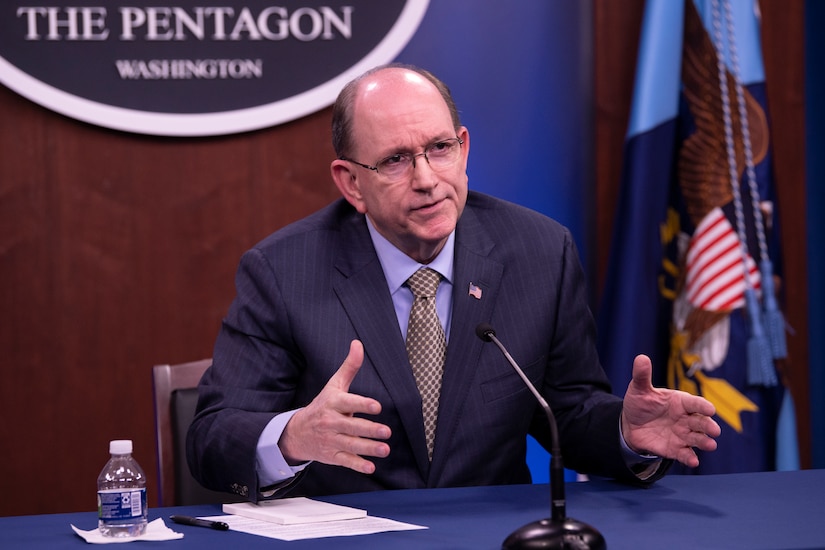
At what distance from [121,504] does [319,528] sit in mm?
304

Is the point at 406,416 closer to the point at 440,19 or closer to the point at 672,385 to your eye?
the point at 672,385

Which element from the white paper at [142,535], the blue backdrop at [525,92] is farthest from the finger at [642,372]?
the blue backdrop at [525,92]

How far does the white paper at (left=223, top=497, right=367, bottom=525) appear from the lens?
1681mm

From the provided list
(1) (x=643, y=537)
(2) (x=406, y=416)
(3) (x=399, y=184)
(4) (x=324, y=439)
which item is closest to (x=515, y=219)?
(3) (x=399, y=184)

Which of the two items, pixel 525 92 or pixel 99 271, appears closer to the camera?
pixel 99 271

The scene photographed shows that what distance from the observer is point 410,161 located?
222cm

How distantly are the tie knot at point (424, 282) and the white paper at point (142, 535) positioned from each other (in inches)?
32.6

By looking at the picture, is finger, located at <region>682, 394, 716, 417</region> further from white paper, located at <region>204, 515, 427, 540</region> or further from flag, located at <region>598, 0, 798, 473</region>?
flag, located at <region>598, 0, 798, 473</region>

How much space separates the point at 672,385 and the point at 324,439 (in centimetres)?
180

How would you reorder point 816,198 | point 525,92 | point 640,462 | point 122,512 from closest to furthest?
point 122,512 → point 640,462 → point 525,92 → point 816,198

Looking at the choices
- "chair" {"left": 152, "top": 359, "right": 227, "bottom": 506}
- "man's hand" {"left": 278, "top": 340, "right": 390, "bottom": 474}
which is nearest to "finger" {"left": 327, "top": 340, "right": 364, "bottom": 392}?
"man's hand" {"left": 278, "top": 340, "right": 390, "bottom": 474}

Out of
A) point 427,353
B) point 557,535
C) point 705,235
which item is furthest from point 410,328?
point 705,235

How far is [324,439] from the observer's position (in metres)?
1.70

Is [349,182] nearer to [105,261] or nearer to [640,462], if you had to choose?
[640,462]
